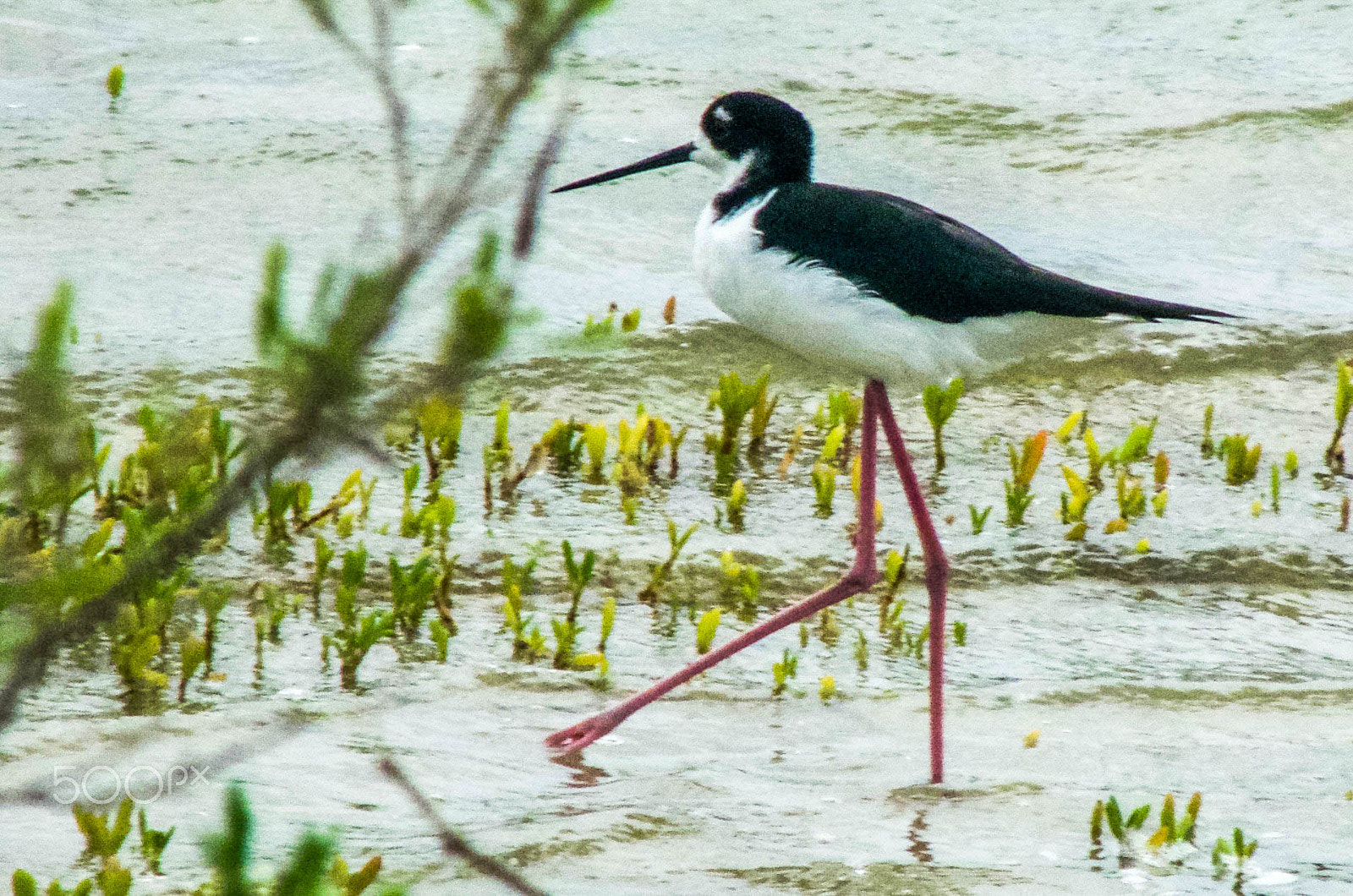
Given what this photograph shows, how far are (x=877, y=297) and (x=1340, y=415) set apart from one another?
6.98ft

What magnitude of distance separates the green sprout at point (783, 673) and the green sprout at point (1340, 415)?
2.22 meters

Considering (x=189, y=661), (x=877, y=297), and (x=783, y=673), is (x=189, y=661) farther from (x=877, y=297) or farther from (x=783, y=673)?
(x=877, y=297)

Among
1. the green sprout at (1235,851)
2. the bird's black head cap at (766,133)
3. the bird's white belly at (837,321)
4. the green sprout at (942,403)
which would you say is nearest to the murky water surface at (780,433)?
the green sprout at (1235,851)

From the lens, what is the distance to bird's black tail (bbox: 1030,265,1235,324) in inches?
163

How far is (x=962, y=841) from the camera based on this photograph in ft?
11.6

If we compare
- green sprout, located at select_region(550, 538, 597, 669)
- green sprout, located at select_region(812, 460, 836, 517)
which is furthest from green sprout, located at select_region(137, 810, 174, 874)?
green sprout, located at select_region(812, 460, 836, 517)

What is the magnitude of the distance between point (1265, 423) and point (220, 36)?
17.9 ft

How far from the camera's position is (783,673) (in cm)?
421

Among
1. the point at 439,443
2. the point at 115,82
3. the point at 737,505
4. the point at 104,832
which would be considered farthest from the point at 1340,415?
the point at 115,82

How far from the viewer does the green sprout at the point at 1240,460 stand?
212 inches

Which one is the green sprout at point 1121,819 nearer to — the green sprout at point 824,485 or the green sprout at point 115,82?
the green sprout at point 824,485

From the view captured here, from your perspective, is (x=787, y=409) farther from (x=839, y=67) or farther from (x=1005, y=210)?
(x=839, y=67)

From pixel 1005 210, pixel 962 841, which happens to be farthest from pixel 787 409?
pixel 962 841

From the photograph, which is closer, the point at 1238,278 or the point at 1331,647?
the point at 1331,647
